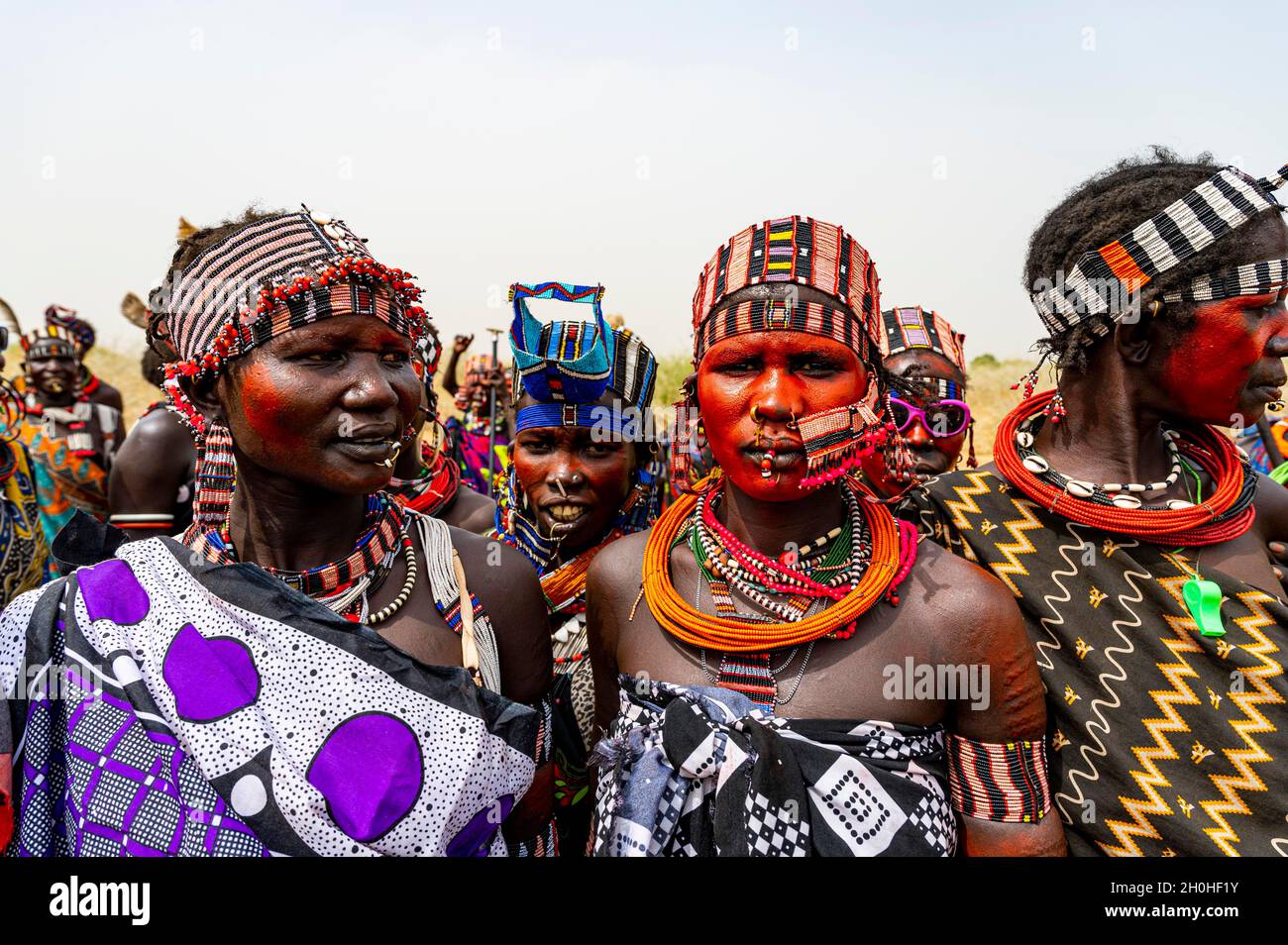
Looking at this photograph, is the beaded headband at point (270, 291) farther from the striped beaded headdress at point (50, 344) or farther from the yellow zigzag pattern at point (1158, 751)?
the striped beaded headdress at point (50, 344)

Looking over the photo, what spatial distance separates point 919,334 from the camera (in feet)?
15.6

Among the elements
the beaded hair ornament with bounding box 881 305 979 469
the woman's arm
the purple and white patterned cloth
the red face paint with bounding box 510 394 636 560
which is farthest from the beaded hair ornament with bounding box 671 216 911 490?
the beaded hair ornament with bounding box 881 305 979 469

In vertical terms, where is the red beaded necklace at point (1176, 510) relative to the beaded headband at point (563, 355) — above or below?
below

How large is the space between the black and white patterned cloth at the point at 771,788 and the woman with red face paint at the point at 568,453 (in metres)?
1.04

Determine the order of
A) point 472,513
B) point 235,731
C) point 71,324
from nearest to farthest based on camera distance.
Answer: point 235,731 < point 472,513 < point 71,324

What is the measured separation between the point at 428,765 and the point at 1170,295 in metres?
2.35

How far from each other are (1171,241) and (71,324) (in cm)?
923

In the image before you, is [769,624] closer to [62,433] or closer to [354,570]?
[354,570]

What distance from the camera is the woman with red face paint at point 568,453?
3.40 m

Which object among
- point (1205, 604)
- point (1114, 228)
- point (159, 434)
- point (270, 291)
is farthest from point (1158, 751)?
point (159, 434)

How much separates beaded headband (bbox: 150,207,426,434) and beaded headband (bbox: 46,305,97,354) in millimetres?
7578

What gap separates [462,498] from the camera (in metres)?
4.48

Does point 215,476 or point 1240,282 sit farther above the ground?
point 1240,282

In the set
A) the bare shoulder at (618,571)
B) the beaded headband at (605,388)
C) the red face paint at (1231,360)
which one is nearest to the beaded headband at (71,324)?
the beaded headband at (605,388)
